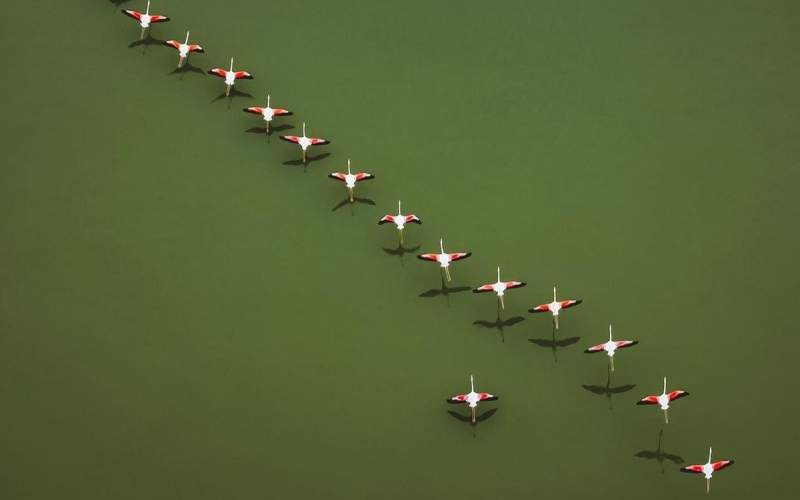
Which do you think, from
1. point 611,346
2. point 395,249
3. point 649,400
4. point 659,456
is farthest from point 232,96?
point 659,456

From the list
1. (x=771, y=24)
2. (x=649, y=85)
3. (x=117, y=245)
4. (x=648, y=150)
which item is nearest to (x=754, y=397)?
(x=648, y=150)

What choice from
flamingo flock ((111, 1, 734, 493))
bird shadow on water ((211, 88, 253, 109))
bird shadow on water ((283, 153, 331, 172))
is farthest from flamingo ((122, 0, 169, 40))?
bird shadow on water ((283, 153, 331, 172))

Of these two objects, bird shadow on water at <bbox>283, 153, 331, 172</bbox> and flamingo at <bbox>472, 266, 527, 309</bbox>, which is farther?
bird shadow on water at <bbox>283, 153, 331, 172</bbox>

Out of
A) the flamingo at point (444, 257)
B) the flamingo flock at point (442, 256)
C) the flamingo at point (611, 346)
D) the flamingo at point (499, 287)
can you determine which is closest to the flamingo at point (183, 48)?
the flamingo flock at point (442, 256)

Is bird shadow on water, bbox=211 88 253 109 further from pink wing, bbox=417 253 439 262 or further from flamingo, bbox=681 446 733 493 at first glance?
flamingo, bbox=681 446 733 493

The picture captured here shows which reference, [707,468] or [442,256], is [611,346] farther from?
[442,256]
